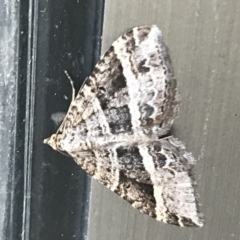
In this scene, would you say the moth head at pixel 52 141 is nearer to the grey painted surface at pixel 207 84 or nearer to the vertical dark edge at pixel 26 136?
the vertical dark edge at pixel 26 136

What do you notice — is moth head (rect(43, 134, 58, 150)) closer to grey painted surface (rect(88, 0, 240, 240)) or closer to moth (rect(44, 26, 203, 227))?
moth (rect(44, 26, 203, 227))

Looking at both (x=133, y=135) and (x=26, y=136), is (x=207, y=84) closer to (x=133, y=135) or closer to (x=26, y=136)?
(x=133, y=135)

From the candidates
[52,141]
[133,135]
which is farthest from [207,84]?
[52,141]

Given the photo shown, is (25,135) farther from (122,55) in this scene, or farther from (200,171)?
(200,171)

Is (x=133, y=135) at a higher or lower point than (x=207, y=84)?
lower

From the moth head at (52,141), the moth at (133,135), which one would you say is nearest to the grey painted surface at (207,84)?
the moth at (133,135)

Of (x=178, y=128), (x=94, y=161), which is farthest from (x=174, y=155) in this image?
(x=94, y=161)

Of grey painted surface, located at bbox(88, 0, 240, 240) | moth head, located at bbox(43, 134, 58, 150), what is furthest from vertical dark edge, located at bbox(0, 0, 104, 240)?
grey painted surface, located at bbox(88, 0, 240, 240)

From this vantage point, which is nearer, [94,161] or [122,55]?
[122,55]
